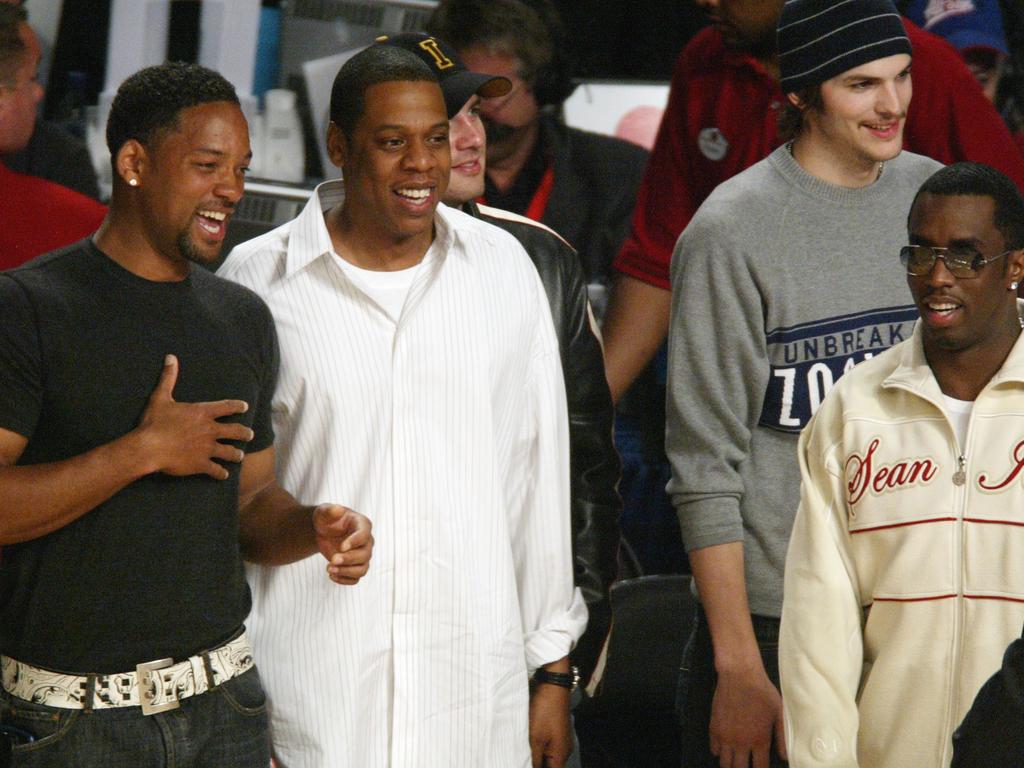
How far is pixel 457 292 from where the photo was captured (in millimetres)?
2580

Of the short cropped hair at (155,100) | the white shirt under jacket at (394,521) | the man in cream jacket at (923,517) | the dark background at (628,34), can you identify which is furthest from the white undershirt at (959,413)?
the dark background at (628,34)

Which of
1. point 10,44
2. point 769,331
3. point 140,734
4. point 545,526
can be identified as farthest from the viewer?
point 10,44

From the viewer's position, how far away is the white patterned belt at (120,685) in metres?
2.19

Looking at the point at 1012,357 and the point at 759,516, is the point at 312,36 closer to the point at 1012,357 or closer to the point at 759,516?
the point at 759,516

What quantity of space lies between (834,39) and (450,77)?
2.22ft

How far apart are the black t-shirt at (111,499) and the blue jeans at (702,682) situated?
91cm

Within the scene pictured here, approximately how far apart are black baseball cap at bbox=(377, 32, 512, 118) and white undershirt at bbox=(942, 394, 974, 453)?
3.28 ft

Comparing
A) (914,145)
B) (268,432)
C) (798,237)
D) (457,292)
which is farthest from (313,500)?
(914,145)

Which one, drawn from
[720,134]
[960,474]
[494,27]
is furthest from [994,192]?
[494,27]

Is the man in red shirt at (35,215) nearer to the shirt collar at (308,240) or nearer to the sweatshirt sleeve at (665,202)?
the shirt collar at (308,240)

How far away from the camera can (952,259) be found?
239 cm

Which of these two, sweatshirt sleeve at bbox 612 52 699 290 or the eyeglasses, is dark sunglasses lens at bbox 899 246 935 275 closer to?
the eyeglasses

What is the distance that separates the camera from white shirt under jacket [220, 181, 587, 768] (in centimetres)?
247

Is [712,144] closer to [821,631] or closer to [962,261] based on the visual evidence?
[962,261]
